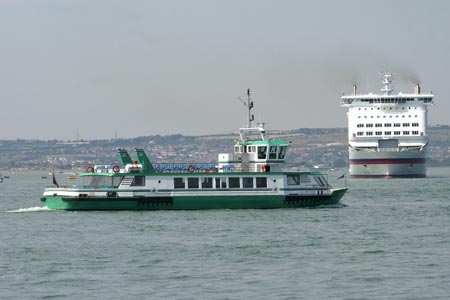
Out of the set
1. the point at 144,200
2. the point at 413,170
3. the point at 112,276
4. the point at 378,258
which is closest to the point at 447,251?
the point at 378,258

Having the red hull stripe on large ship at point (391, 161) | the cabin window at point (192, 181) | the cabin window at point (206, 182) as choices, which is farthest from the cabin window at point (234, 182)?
the red hull stripe on large ship at point (391, 161)

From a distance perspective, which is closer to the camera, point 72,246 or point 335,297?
point 335,297

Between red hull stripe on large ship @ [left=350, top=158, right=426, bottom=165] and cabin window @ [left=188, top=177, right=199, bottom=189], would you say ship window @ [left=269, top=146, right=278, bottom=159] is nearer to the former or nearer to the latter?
cabin window @ [left=188, top=177, right=199, bottom=189]

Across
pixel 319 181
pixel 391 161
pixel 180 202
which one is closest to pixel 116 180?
pixel 180 202

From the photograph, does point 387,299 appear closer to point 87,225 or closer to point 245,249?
point 245,249

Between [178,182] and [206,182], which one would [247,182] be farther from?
[178,182]

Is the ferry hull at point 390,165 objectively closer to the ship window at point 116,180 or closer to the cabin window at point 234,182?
the cabin window at point 234,182

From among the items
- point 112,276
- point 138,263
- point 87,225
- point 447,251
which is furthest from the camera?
point 87,225

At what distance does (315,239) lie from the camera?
159 ft

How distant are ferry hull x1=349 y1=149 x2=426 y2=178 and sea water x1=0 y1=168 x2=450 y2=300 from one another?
7532 cm

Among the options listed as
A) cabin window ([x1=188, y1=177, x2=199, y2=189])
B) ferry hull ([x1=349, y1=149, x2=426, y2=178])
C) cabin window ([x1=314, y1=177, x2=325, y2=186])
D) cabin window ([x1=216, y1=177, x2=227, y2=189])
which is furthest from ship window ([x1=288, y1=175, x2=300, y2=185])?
ferry hull ([x1=349, y1=149, x2=426, y2=178])

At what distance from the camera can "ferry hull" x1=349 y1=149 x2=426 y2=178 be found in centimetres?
13975

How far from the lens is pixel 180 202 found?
64.1 metres

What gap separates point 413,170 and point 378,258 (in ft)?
331
